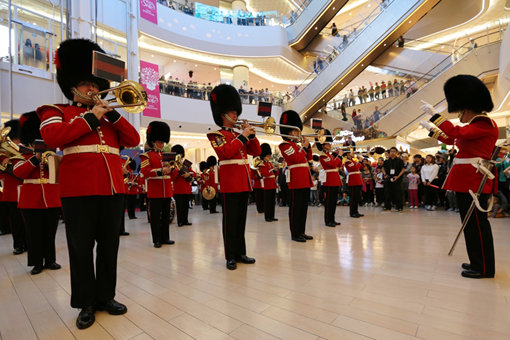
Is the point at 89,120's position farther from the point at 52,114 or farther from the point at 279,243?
the point at 279,243

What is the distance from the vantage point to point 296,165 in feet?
15.5

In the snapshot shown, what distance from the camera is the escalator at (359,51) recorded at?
14.5 meters

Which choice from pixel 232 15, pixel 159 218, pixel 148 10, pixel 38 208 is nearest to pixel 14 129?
pixel 38 208

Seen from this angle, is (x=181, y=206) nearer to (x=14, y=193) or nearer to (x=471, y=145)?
(x=14, y=193)

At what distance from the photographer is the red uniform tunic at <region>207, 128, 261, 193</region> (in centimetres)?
333

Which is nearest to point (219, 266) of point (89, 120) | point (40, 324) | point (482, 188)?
point (40, 324)

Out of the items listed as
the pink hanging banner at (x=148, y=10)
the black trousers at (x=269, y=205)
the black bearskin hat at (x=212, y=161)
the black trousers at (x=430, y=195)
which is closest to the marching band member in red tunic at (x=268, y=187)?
the black trousers at (x=269, y=205)

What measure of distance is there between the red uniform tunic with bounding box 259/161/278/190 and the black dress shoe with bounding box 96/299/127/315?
5.82 metres

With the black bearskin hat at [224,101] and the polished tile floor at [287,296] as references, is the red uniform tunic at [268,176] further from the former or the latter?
the black bearskin hat at [224,101]

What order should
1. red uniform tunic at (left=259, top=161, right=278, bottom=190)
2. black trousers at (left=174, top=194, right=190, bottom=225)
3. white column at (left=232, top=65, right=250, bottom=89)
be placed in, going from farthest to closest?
1. white column at (left=232, top=65, right=250, bottom=89)
2. red uniform tunic at (left=259, top=161, right=278, bottom=190)
3. black trousers at (left=174, top=194, right=190, bottom=225)

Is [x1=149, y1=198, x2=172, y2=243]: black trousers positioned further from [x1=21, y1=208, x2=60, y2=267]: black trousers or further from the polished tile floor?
[x1=21, y1=208, x2=60, y2=267]: black trousers

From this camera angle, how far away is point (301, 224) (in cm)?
471

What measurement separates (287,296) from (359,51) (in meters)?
16.7

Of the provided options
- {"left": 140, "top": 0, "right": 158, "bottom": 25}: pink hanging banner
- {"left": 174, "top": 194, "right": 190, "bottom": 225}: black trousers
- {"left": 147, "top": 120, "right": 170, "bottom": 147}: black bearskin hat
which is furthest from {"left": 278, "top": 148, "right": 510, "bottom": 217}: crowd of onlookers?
{"left": 140, "top": 0, "right": 158, "bottom": 25}: pink hanging banner
